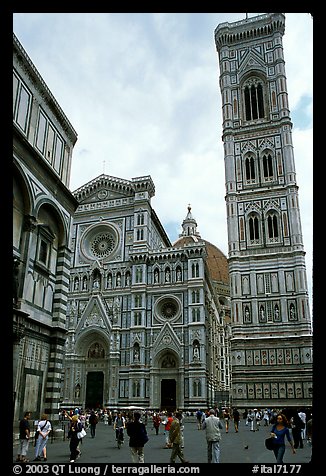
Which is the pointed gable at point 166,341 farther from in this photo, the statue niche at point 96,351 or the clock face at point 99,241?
the clock face at point 99,241

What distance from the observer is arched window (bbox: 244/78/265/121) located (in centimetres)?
4934

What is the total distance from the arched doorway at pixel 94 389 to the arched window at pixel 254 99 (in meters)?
32.8

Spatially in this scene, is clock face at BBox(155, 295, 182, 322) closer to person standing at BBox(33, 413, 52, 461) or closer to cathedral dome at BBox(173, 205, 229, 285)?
person standing at BBox(33, 413, 52, 461)

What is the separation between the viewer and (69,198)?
1848 cm

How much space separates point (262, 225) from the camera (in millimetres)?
44219

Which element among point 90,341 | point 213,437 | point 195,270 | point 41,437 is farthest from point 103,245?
point 213,437

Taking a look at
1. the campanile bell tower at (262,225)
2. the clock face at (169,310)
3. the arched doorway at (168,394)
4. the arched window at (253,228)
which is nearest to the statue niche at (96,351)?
the arched doorway at (168,394)

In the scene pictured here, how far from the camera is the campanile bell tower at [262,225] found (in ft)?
128

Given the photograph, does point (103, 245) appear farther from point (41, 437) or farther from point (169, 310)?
point (41, 437)

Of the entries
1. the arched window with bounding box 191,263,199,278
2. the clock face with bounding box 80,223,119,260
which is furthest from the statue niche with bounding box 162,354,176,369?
the clock face with bounding box 80,223,119,260

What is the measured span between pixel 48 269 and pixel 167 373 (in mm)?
27319

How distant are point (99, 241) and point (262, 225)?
59.5ft
